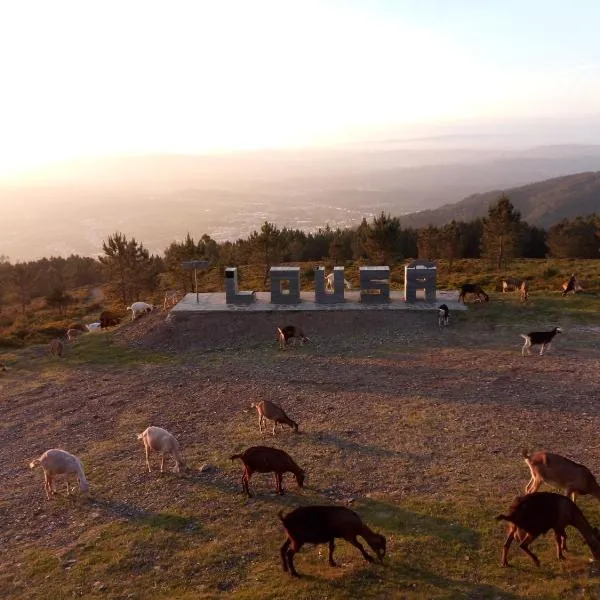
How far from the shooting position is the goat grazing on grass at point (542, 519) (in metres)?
7.94

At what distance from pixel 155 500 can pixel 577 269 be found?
36362mm

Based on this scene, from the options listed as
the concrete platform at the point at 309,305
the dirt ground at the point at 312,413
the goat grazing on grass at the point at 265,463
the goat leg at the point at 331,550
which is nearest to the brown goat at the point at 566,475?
the dirt ground at the point at 312,413

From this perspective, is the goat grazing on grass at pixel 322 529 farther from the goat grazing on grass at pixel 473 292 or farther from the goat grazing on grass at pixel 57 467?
the goat grazing on grass at pixel 473 292

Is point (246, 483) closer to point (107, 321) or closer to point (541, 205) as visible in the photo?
point (107, 321)

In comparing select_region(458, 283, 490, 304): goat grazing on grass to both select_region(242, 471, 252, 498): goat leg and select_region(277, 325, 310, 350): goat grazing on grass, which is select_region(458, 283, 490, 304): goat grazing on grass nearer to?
select_region(277, 325, 310, 350): goat grazing on grass

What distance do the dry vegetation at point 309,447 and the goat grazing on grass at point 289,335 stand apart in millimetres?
582

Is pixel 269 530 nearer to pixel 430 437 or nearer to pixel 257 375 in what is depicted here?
pixel 430 437

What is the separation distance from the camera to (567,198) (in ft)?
493

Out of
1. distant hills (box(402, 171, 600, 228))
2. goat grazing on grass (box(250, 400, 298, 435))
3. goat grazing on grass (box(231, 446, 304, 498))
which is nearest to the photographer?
goat grazing on grass (box(231, 446, 304, 498))

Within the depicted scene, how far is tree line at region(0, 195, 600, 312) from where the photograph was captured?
39.8m

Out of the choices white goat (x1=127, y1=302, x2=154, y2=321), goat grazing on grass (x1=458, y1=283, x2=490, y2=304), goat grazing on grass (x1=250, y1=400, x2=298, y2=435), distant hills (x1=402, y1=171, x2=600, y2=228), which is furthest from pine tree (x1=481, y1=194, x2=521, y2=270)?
distant hills (x1=402, y1=171, x2=600, y2=228)

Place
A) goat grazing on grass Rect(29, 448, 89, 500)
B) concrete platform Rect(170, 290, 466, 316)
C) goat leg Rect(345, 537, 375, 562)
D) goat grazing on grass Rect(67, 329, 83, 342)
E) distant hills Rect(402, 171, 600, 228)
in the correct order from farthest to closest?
distant hills Rect(402, 171, 600, 228)
goat grazing on grass Rect(67, 329, 83, 342)
concrete platform Rect(170, 290, 466, 316)
goat grazing on grass Rect(29, 448, 89, 500)
goat leg Rect(345, 537, 375, 562)

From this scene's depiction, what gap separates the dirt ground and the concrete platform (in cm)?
72

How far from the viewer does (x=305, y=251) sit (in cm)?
6881
